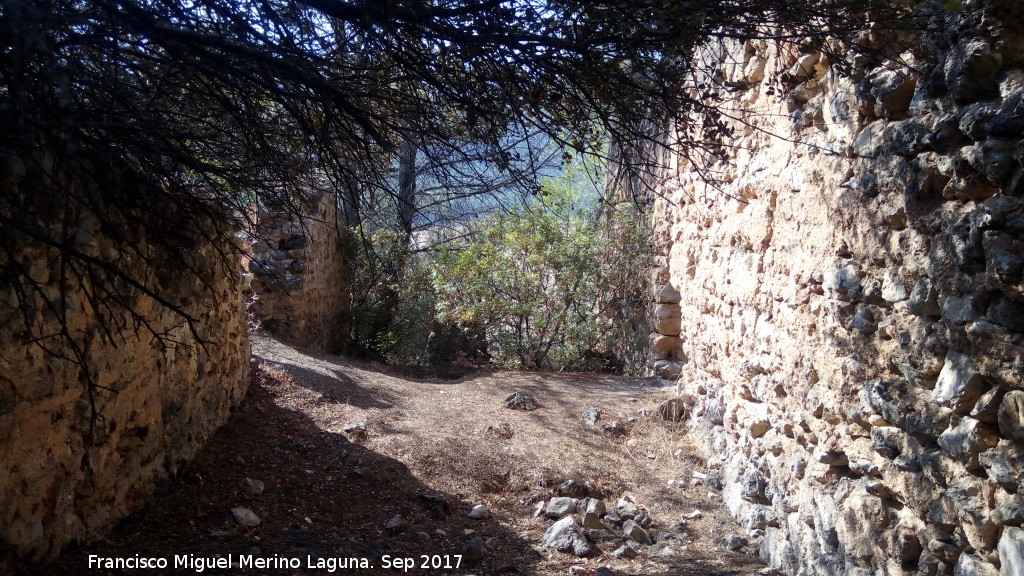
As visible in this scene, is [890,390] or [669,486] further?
[669,486]

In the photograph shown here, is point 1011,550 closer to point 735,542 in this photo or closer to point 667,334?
point 735,542

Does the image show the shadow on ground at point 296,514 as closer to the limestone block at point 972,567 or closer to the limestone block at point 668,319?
the limestone block at point 972,567

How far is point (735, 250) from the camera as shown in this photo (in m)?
4.64

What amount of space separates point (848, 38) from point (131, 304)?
3.35 m

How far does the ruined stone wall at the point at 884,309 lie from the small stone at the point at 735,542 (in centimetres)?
8

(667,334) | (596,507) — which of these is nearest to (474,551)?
(596,507)

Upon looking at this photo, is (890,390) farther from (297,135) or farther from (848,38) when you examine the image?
(297,135)

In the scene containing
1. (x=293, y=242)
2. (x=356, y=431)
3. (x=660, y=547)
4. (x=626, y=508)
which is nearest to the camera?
(x=660, y=547)

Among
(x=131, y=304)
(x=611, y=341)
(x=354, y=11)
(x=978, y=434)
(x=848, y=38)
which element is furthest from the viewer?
(x=611, y=341)

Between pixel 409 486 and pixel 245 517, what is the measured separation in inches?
43.5

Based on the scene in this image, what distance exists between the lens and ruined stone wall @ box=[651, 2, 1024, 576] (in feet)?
6.83

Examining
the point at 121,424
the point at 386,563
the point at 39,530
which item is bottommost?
the point at 386,563

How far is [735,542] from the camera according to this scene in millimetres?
3965

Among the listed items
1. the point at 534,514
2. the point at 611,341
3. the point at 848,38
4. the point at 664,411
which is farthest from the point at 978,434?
the point at 611,341
